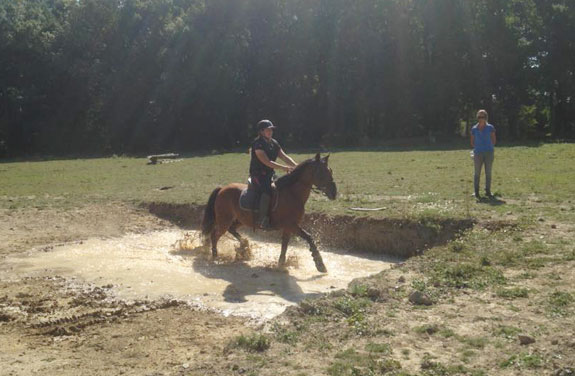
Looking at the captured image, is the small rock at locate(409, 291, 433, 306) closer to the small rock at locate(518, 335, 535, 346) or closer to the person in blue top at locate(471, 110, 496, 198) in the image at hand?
the small rock at locate(518, 335, 535, 346)

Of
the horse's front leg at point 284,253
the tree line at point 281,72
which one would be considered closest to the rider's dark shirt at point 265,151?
the horse's front leg at point 284,253

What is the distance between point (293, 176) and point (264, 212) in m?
0.89

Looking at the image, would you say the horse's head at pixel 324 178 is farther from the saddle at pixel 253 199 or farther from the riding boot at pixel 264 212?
the riding boot at pixel 264 212

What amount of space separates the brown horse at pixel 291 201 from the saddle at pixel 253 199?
8 cm

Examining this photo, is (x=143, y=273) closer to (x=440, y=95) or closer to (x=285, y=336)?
(x=285, y=336)

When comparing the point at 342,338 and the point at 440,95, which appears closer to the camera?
the point at 342,338

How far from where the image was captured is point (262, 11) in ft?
156

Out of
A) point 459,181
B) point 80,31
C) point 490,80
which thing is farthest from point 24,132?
point 459,181

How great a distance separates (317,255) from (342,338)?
184 inches

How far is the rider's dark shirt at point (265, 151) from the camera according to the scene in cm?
1082

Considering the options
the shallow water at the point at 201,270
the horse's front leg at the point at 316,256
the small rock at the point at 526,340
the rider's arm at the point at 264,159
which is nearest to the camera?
the small rock at the point at 526,340

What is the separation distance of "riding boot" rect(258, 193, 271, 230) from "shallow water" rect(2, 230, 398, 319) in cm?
89

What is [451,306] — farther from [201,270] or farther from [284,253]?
[201,270]

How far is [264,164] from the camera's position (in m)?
10.9
